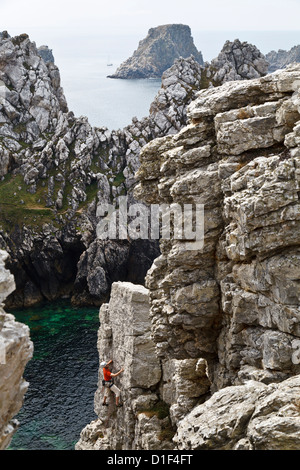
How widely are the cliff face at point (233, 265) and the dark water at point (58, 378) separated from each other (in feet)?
103

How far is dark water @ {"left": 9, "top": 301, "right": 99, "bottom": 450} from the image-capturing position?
190 ft

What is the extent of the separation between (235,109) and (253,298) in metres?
10.2

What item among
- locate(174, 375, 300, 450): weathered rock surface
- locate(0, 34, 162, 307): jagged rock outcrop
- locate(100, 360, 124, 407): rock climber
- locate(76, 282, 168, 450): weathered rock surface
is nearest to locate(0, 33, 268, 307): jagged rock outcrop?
locate(0, 34, 162, 307): jagged rock outcrop

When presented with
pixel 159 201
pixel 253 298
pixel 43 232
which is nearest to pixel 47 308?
pixel 43 232

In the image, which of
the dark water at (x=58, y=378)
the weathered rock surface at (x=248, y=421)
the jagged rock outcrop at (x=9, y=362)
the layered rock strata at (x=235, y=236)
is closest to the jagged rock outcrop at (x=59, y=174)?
the dark water at (x=58, y=378)

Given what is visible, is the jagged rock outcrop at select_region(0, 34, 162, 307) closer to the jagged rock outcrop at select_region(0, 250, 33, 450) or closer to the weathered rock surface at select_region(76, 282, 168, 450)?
the weathered rock surface at select_region(76, 282, 168, 450)

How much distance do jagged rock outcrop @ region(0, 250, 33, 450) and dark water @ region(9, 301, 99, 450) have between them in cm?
4120

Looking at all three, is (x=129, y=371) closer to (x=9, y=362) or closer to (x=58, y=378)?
(x=9, y=362)

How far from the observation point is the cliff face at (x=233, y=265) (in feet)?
63.9

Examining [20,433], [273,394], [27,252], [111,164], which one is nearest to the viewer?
[273,394]

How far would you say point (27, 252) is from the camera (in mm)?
111562

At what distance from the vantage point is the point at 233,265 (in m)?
26.5

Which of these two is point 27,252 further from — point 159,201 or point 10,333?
point 10,333
